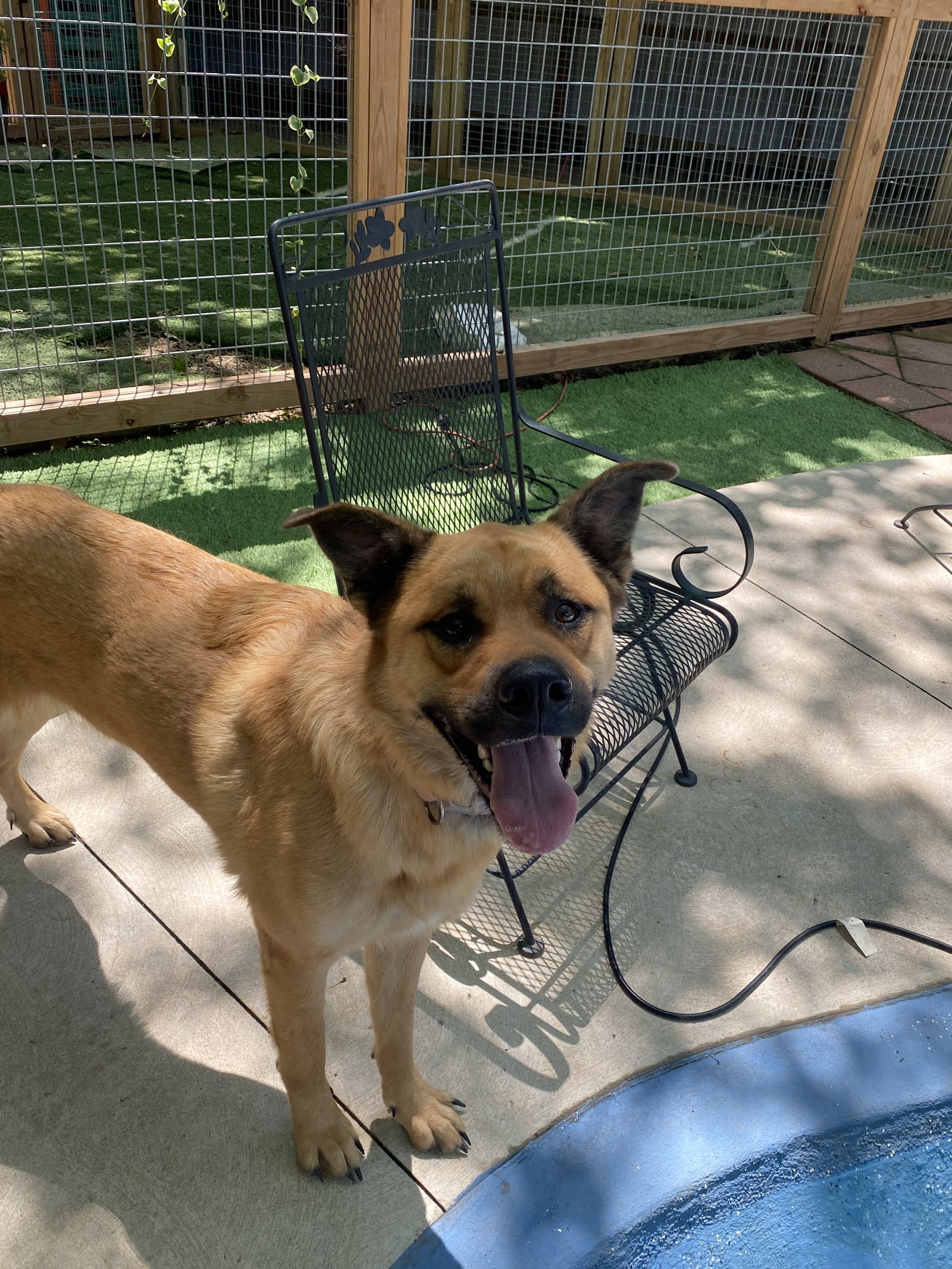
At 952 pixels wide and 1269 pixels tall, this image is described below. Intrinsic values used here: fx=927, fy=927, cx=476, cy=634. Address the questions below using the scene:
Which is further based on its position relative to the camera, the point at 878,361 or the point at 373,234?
the point at 878,361

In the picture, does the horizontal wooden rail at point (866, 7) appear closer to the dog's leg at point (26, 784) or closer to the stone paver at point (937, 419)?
the stone paver at point (937, 419)

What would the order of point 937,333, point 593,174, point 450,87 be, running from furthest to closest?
1. point 937,333
2. point 593,174
3. point 450,87

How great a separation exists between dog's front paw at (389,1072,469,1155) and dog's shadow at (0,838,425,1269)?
0.31 feet

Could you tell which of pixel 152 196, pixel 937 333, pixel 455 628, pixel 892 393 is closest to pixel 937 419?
pixel 892 393

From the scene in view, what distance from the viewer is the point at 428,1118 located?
2150 millimetres

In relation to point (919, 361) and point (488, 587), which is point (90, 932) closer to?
point (488, 587)

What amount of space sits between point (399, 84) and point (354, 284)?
74.6 inches

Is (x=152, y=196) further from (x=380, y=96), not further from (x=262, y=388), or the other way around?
(x=380, y=96)

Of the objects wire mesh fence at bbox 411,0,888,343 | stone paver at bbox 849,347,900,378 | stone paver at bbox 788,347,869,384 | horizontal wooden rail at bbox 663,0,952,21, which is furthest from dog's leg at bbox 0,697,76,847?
stone paver at bbox 849,347,900,378

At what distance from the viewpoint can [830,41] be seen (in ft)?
23.7

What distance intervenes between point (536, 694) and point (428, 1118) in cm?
115

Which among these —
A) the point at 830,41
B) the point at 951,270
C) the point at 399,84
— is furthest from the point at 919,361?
the point at 399,84

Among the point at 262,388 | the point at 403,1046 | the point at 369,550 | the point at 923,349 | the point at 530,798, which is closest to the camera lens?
the point at 530,798

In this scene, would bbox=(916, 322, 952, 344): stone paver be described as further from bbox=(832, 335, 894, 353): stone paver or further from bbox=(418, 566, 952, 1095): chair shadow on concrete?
bbox=(418, 566, 952, 1095): chair shadow on concrete
